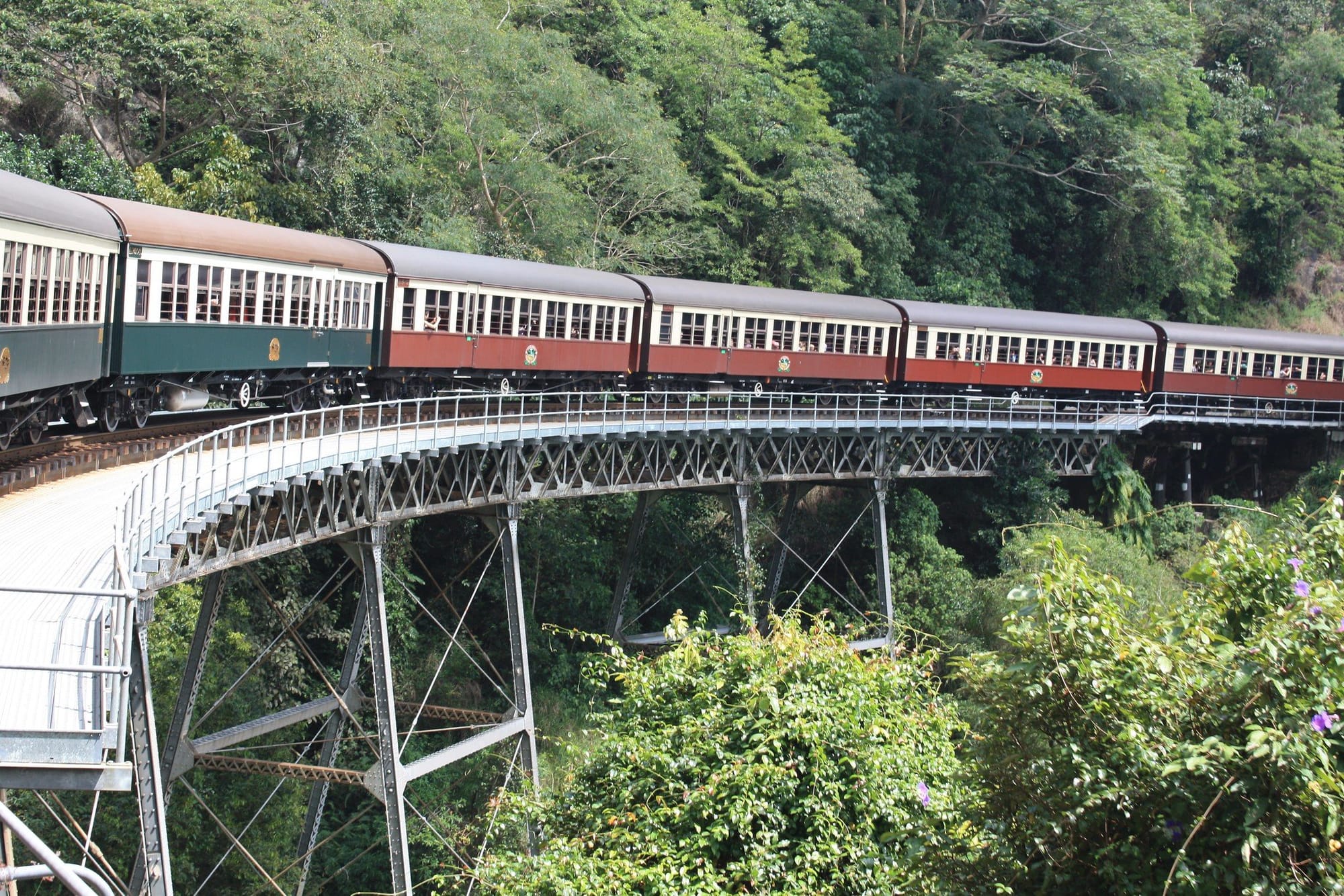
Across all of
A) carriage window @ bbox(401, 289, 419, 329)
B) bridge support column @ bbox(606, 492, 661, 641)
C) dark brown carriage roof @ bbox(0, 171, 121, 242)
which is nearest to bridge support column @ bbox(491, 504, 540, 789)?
carriage window @ bbox(401, 289, 419, 329)

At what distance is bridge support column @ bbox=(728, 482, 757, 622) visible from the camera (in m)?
27.2

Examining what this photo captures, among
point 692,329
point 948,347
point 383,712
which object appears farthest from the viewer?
point 948,347

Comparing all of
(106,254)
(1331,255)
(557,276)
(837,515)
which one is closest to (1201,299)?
(1331,255)

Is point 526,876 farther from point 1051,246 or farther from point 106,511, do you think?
point 1051,246

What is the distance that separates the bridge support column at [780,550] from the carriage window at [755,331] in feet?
12.1

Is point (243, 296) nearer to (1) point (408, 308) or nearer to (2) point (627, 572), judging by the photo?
(1) point (408, 308)

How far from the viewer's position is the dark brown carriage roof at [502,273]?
2564cm

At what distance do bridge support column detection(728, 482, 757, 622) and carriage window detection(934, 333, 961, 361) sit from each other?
27.1 ft

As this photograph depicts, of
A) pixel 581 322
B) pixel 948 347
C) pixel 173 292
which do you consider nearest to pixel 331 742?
pixel 173 292

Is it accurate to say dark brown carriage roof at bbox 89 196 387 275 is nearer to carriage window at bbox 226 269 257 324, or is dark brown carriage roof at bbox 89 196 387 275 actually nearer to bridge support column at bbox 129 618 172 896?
carriage window at bbox 226 269 257 324

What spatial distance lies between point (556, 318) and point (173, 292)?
372 inches

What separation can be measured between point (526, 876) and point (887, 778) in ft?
10.3

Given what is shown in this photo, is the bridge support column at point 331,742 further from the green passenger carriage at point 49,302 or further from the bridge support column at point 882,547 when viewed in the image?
the bridge support column at point 882,547

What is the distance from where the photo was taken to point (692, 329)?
1201 inches
